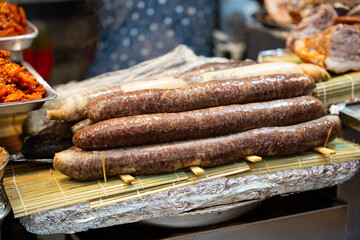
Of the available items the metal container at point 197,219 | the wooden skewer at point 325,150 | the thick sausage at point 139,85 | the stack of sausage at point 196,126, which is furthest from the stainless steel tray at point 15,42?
the wooden skewer at point 325,150

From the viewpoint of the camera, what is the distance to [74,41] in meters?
6.30

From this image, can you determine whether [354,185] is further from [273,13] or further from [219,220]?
[273,13]

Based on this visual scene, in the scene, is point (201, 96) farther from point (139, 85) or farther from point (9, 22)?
point (9, 22)

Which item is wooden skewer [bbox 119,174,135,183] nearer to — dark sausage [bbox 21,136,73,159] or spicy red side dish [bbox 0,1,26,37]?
dark sausage [bbox 21,136,73,159]

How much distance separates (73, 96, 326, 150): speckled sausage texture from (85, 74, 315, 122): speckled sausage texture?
0.06 metres

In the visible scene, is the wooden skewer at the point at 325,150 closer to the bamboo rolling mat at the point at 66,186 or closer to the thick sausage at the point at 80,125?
the bamboo rolling mat at the point at 66,186

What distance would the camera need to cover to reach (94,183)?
8.31ft

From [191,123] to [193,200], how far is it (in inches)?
20.4

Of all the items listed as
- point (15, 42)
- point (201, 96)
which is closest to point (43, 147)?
point (15, 42)

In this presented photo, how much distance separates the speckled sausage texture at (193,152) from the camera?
2.46 metres

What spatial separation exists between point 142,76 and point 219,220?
1411 millimetres

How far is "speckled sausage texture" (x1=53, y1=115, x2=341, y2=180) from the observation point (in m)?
2.46

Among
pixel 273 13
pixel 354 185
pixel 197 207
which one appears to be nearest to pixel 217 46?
pixel 273 13

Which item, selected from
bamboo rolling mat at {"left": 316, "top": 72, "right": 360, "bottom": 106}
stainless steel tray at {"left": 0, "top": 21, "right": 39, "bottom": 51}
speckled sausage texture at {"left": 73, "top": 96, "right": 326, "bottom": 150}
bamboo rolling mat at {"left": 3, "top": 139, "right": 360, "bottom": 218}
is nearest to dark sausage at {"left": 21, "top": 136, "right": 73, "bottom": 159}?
bamboo rolling mat at {"left": 3, "top": 139, "right": 360, "bottom": 218}
